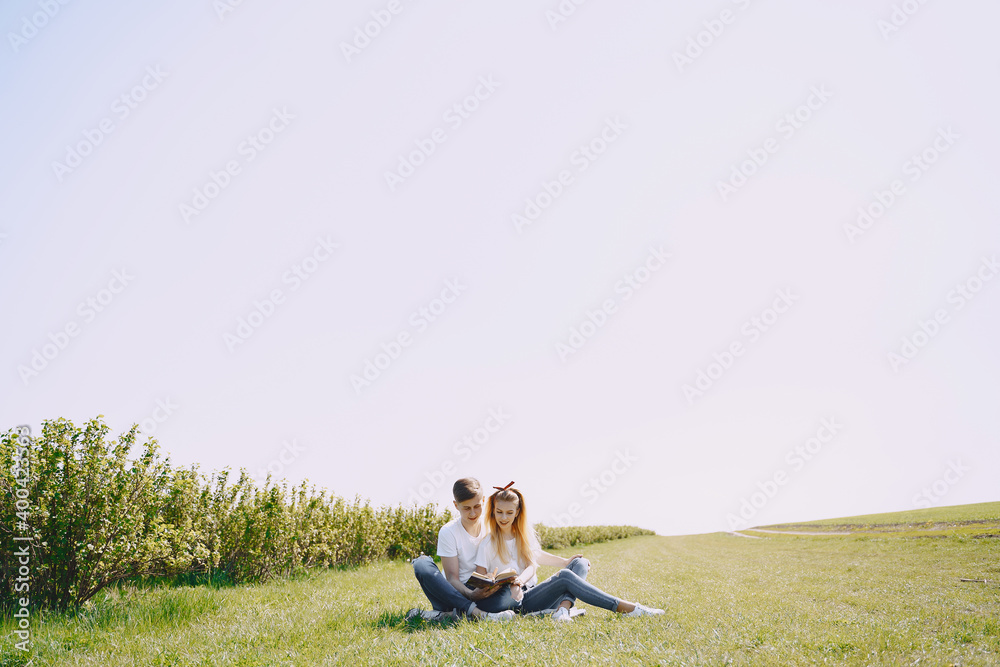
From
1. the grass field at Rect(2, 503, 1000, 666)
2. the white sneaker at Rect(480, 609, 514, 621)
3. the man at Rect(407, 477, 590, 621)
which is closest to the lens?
the grass field at Rect(2, 503, 1000, 666)

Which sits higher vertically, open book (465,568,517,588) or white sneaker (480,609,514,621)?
open book (465,568,517,588)

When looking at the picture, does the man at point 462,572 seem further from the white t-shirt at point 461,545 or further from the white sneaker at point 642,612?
the white sneaker at point 642,612

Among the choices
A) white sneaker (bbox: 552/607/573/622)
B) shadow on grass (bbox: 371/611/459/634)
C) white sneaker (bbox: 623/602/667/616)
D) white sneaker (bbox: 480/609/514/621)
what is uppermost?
white sneaker (bbox: 623/602/667/616)

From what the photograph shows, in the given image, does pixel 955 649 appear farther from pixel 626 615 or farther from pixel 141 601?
pixel 141 601

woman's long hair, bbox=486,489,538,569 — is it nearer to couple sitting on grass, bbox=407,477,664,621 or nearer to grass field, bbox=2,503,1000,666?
couple sitting on grass, bbox=407,477,664,621

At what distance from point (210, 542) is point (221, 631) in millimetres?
5906

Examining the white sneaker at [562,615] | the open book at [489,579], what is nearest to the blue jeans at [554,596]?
the white sneaker at [562,615]

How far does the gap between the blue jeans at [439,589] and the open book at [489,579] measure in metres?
0.31

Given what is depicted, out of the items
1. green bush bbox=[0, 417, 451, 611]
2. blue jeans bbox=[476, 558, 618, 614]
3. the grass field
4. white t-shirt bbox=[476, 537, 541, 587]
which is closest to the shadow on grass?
the grass field

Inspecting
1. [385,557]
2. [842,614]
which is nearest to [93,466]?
[842,614]

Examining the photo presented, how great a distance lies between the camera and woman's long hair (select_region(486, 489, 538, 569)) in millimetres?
7488

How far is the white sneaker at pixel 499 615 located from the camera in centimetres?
693

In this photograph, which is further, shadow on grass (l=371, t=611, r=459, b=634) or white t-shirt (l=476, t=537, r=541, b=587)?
white t-shirt (l=476, t=537, r=541, b=587)

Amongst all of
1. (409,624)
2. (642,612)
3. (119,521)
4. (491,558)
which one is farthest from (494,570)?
(119,521)
